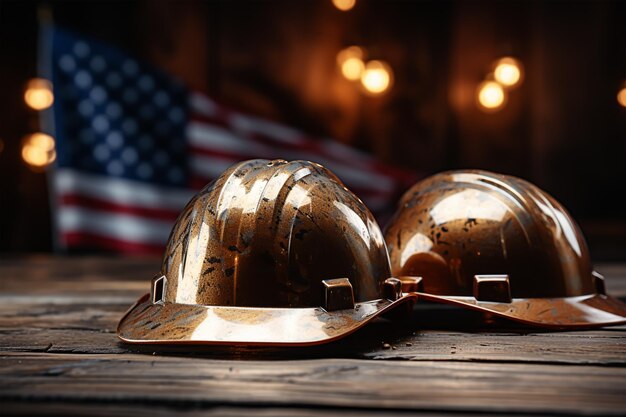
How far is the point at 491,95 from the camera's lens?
458 cm

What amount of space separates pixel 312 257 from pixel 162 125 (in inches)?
114

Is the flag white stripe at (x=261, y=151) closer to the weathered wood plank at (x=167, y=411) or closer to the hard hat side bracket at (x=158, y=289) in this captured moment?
the hard hat side bracket at (x=158, y=289)

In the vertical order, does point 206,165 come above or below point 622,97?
below

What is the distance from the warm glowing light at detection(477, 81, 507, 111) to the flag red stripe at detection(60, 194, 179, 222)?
2.34 meters

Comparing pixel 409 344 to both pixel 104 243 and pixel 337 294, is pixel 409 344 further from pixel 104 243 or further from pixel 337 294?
pixel 104 243

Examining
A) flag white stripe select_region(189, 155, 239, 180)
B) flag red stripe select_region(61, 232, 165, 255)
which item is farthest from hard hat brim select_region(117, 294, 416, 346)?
flag white stripe select_region(189, 155, 239, 180)

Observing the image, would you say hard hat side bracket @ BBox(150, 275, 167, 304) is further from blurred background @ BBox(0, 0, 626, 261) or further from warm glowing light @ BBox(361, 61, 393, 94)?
warm glowing light @ BBox(361, 61, 393, 94)

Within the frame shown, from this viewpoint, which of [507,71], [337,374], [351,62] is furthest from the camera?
[351,62]

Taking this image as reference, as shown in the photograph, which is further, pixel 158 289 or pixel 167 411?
pixel 158 289

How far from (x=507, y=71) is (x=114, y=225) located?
285 cm

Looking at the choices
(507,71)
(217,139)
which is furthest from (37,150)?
(507,71)

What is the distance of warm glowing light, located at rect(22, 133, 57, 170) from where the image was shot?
15.9 ft

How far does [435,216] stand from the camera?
4.45 feet

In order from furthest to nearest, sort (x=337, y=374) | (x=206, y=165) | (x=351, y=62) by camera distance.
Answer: (x=351, y=62) < (x=206, y=165) < (x=337, y=374)
